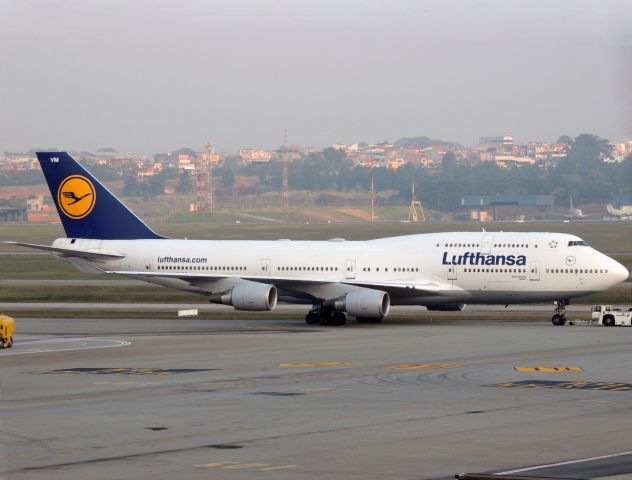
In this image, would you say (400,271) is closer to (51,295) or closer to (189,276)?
(189,276)

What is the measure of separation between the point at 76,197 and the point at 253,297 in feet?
47.0

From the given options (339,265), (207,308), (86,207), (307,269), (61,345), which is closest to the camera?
(61,345)

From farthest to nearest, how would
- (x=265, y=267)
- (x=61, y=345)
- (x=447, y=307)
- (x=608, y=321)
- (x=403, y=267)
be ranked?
(x=265, y=267) → (x=447, y=307) → (x=403, y=267) → (x=608, y=321) → (x=61, y=345)

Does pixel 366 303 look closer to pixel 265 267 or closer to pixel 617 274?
pixel 265 267

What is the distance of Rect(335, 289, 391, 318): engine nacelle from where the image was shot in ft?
196

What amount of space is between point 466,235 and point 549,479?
42.1 m

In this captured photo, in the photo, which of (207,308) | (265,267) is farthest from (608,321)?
(207,308)

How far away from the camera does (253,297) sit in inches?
2384

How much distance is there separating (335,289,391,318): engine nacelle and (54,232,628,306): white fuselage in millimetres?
1571

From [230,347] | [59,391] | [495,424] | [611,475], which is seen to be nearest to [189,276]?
[230,347]

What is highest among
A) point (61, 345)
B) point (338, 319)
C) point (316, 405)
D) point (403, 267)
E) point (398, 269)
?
point (403, 267)

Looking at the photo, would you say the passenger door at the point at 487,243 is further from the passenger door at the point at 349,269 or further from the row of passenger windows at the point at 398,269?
the passenger door at the point at 349,269

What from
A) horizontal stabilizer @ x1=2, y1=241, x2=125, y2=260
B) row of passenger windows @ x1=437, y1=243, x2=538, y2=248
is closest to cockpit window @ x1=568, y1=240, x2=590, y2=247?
row of passenger windows @ x1=437, y1=243, x2=538, y2=248

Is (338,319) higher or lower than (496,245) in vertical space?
lower
